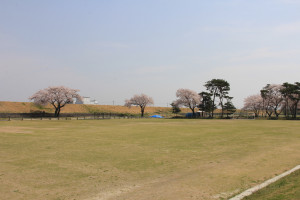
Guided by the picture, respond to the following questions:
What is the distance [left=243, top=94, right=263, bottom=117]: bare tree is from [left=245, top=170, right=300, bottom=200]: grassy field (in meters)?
93.5

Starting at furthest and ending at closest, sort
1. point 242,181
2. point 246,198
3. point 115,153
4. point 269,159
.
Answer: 1. point 115,153
2. point 269,159
3. point 242,181
4. point 246,198

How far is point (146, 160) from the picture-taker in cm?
1223

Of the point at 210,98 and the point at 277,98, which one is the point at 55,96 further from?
the point at 277,98

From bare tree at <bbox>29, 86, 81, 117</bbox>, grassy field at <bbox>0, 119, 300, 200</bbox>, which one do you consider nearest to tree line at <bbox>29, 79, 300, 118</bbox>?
bare tree at <bbox>29, 86, 81, 117</bbox>

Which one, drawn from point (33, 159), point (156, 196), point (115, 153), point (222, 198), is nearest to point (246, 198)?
point (222, 198)

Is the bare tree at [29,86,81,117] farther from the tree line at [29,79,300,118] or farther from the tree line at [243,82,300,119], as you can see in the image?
the tree line at [243,82,300,119]

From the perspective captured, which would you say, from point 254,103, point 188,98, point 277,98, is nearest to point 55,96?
point 188,98

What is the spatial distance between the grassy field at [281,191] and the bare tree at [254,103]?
93.5 meters

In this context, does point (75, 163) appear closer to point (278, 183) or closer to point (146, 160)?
point (146, 160)

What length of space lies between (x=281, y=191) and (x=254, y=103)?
322 ft

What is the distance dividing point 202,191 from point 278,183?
2611 mm

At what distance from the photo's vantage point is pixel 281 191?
677 cm

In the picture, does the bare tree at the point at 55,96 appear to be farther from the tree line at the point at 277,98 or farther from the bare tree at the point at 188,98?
the tree line at the point at 277,98

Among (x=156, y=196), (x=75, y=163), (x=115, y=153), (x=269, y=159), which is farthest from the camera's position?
(x=115, y=153)
